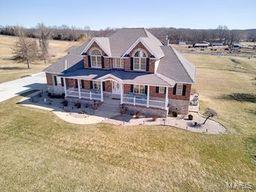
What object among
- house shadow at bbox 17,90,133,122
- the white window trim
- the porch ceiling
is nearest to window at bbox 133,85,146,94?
the porch ceiling

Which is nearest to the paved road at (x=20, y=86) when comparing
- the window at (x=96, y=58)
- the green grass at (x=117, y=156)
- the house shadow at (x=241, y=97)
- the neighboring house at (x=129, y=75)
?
the neighboring house at (x=129, y=75)

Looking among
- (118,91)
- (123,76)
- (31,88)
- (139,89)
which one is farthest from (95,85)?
(31,88)

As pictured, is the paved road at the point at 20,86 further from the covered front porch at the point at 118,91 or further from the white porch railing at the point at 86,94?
the white porch railing at the point at 86,94

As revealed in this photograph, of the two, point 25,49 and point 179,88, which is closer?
point 179,88

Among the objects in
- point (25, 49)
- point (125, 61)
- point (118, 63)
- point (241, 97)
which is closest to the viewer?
point (125, 61)

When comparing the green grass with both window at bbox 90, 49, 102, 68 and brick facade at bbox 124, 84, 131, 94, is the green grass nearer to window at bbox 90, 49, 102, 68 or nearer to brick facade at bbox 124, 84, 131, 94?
brick facade at bbox 124, 84, 131, 94

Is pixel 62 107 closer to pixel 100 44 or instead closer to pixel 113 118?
pixel 113 118
